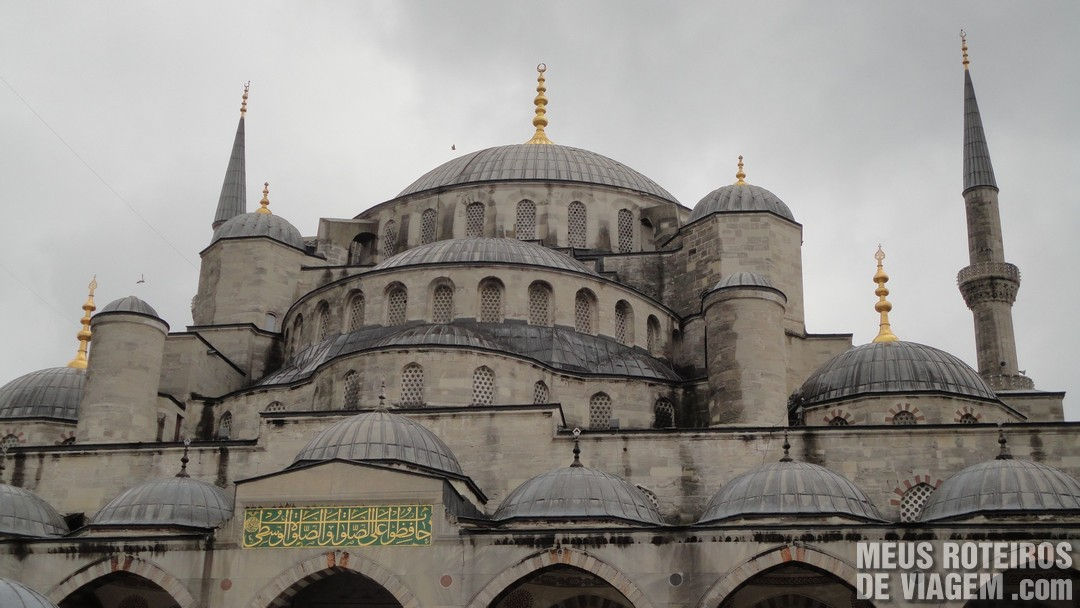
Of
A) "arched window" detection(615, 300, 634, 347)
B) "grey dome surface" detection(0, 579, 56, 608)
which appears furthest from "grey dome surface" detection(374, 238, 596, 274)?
"grey dome surface" detection(0, 579, 56, 608)

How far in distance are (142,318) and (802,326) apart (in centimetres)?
1395

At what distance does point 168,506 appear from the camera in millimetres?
22188

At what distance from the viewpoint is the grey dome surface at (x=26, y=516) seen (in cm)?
2248

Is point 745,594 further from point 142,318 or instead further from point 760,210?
point 142,318

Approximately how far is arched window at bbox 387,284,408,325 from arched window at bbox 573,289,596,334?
354cm

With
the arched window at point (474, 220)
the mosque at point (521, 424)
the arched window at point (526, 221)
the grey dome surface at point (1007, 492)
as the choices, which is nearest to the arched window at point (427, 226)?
the mosque at point (521, 424)

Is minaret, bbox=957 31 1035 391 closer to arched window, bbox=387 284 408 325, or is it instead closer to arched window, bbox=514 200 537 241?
arched window, bbox=514 200 537 241

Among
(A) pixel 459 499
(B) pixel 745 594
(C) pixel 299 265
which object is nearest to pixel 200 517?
(A) pixel 459 499

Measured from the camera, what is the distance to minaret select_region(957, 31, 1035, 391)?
3409 centimetres

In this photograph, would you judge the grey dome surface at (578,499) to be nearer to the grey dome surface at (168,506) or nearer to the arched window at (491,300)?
the grey dome surface at (168,506)

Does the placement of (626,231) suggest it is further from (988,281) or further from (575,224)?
(988,281)

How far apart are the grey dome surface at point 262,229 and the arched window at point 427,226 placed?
3049 mm

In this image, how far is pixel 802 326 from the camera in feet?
99.8

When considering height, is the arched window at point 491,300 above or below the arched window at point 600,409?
above
